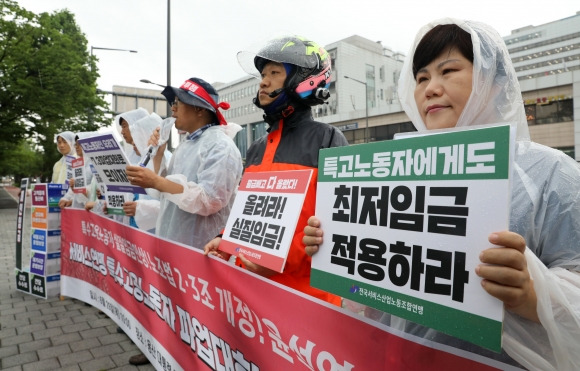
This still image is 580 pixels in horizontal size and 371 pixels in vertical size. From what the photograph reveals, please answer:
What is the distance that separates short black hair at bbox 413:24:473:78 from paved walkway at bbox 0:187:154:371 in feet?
10.2

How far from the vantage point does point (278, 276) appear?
2.06m

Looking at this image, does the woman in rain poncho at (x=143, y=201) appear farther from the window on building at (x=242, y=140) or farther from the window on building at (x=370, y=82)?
the window on building at (x=242, y=140)

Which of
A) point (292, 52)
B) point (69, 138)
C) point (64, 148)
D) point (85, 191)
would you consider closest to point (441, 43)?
point (292, 52)

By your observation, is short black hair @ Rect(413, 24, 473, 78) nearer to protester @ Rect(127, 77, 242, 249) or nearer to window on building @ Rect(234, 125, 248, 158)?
protester @ Rect(127, 77, 242, 249)

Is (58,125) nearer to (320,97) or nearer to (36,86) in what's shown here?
A: (36,86)

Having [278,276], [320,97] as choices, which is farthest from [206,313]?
[320,97]

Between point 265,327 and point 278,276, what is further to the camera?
point 278,276

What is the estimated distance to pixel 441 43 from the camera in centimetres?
135

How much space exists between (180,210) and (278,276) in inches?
50.4

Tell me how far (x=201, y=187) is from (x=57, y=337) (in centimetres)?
246

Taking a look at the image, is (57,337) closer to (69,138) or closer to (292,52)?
(292,52)

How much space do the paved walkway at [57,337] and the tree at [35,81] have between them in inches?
647

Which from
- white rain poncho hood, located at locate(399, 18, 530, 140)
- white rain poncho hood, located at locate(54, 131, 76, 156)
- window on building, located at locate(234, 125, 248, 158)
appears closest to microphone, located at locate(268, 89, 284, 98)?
white rain poncho hood, located at locate(399, 18, 530, 140)

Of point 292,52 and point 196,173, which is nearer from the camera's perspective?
point 292,52
